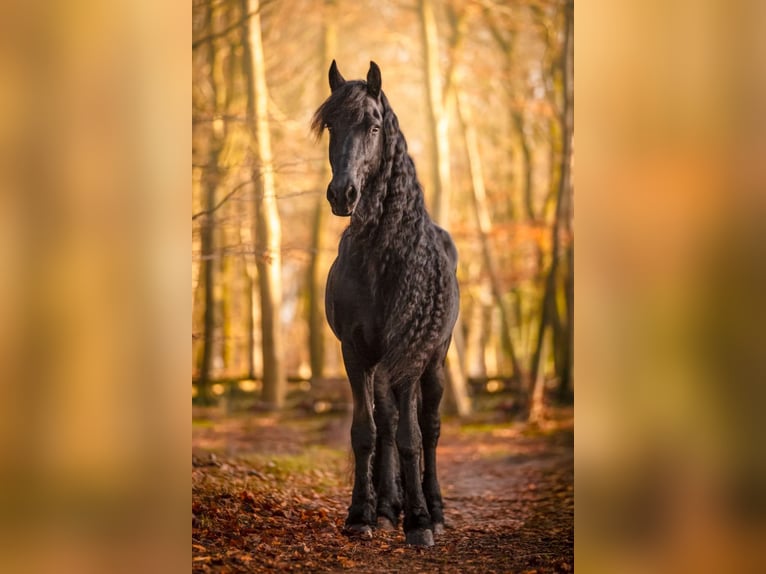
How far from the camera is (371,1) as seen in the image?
621 cm

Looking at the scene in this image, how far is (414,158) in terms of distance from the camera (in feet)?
20.8

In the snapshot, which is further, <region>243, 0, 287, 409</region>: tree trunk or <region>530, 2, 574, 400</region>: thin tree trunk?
<region>530, 2, 574, 400</region>: thin tree trunk

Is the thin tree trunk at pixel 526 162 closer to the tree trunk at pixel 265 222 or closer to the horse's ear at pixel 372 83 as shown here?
the tree trunk at pixel 265 222

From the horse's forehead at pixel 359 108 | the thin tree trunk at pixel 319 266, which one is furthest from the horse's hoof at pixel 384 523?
A: the thin tree trunk at pixel 319 266

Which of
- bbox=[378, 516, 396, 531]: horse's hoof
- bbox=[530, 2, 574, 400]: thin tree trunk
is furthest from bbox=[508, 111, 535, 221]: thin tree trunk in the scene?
bbox=[378, 516, 396, 531]: horse's hoof

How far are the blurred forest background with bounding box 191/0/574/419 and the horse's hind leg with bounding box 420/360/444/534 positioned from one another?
222 centimetres

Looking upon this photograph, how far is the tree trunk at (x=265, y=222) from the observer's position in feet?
18.5

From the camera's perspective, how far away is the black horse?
336 cm

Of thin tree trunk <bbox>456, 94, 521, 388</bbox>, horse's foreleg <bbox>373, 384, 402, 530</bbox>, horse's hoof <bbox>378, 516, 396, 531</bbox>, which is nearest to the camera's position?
horse's foreleg <bbox>373, 384, 402, 530</bbox>

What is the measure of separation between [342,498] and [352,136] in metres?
2.13

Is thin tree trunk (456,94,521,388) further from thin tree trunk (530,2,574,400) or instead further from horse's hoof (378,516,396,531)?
horse's hoof (378,516,396,531)
